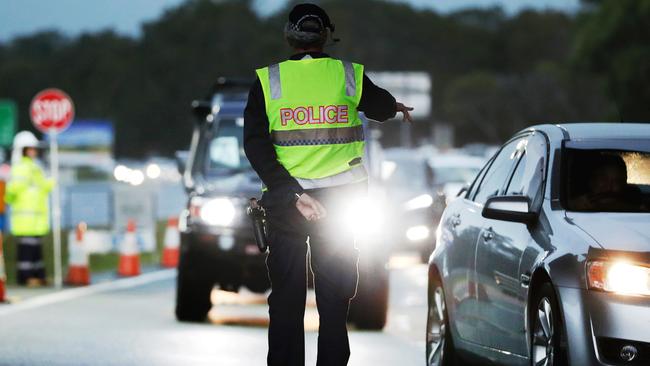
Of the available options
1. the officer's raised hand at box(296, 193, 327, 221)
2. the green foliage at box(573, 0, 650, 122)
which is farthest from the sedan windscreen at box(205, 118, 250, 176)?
the green foliage at box(573, 0, 650, 122)

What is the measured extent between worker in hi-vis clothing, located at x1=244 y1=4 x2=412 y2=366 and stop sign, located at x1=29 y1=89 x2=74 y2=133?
51.6 feet

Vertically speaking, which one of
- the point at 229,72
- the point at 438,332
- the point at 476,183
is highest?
the point at 229,72

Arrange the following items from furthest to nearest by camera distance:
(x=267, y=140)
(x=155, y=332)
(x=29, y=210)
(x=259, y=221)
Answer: (x=29, y=210), (x=155, y=332), (x=259, y=221), (x=267, y=140)

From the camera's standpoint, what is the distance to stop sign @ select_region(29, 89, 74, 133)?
23.9m

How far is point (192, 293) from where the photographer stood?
15000mm

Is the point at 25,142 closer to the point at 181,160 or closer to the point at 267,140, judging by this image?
the point at 181,160

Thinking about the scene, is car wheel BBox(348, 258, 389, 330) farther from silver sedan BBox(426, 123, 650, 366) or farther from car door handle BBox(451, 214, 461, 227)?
car door handle BBox(451, 214, 461, 227)

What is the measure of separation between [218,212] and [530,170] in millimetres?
6340

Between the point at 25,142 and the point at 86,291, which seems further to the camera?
the point at 25,142

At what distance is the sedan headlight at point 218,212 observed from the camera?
48.4 ft

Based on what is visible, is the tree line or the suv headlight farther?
the tree line

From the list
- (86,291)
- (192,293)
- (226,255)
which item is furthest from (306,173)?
(86,291)

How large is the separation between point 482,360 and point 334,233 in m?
1.71

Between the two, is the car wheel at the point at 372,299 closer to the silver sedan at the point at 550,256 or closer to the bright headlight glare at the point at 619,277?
the silver sedan at the point at 550,256
